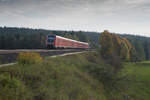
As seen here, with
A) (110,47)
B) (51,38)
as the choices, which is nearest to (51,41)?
(51,38)

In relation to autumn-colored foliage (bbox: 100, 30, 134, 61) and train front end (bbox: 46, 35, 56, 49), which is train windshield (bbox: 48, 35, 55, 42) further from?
autumn-colored foliage (bbox: 100, 30, 134, 61)

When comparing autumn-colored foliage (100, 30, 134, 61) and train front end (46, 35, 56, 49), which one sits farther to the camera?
autumn-colored foliage (100, 30, 134, 61)

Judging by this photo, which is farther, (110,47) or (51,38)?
(110,47)

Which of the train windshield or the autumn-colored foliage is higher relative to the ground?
the train windshield

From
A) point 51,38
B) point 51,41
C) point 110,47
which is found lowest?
point 110,47

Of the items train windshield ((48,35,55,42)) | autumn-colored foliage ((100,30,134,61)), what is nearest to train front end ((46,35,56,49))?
train windshield ((48,35,55,42))

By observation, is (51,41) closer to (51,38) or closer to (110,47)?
(51,38)

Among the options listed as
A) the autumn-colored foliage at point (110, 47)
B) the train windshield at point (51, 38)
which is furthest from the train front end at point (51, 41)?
the autumn-colored foliage at point (110, 47)

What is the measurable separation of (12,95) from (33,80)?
230cm

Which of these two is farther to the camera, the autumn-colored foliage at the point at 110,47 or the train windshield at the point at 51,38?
the autumn-colored foliage at the point at 110,47

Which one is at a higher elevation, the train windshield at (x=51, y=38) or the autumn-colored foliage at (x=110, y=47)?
the train windshield at (x=51, y=38)

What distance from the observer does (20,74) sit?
8.96 metres

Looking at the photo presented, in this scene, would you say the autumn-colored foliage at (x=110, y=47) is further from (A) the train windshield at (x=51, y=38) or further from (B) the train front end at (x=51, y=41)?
(A) the train windshield at (x=51, y=38)

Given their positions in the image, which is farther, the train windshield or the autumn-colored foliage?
the autumn-colored foliage
